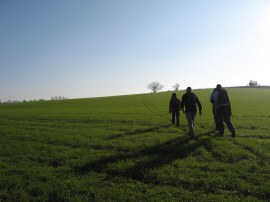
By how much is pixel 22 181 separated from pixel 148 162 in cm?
393

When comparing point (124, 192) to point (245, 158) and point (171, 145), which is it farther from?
point (171, 145)

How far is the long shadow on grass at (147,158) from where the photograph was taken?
8643 mm

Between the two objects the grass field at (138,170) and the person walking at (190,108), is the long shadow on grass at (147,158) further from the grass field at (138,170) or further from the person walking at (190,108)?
the person walking at (190,108)

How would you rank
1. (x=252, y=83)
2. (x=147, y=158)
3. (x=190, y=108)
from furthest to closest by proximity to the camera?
(x=252, y=83) < (x=190, y=108) < (x=147, y=158)

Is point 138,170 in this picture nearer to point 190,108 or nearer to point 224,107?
point 190,108

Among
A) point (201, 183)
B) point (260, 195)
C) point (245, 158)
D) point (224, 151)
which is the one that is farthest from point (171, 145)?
point (260, 195)

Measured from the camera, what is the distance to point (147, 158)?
10.2 meters

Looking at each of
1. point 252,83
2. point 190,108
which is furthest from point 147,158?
point 252,83

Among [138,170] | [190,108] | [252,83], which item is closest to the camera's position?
[138,170]

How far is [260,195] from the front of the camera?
663 centimetres

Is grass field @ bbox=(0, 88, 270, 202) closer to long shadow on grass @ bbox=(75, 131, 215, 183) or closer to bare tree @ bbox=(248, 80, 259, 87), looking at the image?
long shadow on grass @ bbox=(75, 131, 215, 183)

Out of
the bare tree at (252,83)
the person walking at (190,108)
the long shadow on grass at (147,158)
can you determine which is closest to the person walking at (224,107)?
the person walking at (190,108)

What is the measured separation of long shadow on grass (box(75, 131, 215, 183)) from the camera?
8643 millimetres

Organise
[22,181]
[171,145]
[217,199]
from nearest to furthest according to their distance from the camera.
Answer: [217,199]
[22,181]
[171,145]
